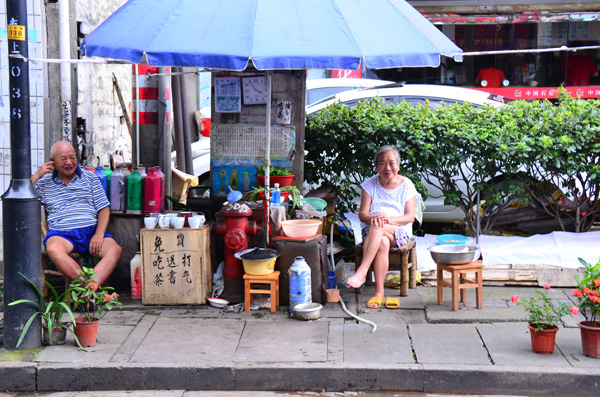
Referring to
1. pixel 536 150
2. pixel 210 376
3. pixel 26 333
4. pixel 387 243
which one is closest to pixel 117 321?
pixel 26 333

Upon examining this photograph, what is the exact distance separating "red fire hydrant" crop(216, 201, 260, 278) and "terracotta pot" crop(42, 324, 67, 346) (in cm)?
165

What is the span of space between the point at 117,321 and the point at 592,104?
5.26m

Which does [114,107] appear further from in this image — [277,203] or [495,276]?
[495,276]

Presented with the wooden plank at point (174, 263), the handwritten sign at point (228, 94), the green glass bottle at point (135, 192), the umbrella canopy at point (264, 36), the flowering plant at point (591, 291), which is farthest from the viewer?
the handwritten sign at point (228, 94)

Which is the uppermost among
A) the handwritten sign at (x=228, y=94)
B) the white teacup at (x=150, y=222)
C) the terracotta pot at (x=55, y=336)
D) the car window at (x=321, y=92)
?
the car window at (x=321, y=92)

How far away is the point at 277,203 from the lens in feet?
22.5

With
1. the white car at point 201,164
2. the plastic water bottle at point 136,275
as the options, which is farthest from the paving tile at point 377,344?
the white car at point 201,164

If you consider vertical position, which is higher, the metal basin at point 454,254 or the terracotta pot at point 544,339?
the metal basin at point 454,254

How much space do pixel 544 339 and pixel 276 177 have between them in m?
3.06

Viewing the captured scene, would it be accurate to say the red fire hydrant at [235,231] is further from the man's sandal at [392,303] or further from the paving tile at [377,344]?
the man's sandal at [392,303]

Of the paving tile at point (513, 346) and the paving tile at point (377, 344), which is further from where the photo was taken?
the paving tile at point (377, 344)

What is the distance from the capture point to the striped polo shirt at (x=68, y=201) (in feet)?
21.8

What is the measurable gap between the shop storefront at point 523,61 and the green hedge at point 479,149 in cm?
783

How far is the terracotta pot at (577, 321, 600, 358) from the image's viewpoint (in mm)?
5102
